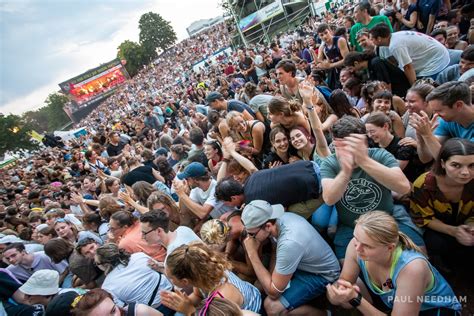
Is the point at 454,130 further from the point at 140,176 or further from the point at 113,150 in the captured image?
the point at 113,150

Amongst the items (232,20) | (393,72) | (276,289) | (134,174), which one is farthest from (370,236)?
(232,20)

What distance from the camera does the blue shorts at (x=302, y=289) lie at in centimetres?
224

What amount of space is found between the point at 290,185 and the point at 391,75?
8.70 feet

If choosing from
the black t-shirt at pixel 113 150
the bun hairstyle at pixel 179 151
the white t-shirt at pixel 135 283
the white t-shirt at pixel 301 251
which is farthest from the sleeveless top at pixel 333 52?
the black t-shirt at pixel 113 150

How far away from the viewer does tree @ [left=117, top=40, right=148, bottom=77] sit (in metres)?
60.8

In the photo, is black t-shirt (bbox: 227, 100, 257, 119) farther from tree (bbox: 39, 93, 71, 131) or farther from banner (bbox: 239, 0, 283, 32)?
tree (bbox: 39, 93, 71, 131)

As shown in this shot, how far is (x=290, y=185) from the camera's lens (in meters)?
2.41

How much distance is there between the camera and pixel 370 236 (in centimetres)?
159

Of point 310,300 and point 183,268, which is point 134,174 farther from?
point 310,300

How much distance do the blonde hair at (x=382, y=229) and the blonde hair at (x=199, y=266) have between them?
1.04 m

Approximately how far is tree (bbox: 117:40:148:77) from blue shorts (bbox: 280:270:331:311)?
2617 inches

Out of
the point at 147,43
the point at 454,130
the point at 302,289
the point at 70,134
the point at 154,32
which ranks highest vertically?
the point at 154,32

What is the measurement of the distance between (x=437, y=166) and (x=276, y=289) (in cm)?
156

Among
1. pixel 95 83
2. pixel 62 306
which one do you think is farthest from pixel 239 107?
pixel 95 83
